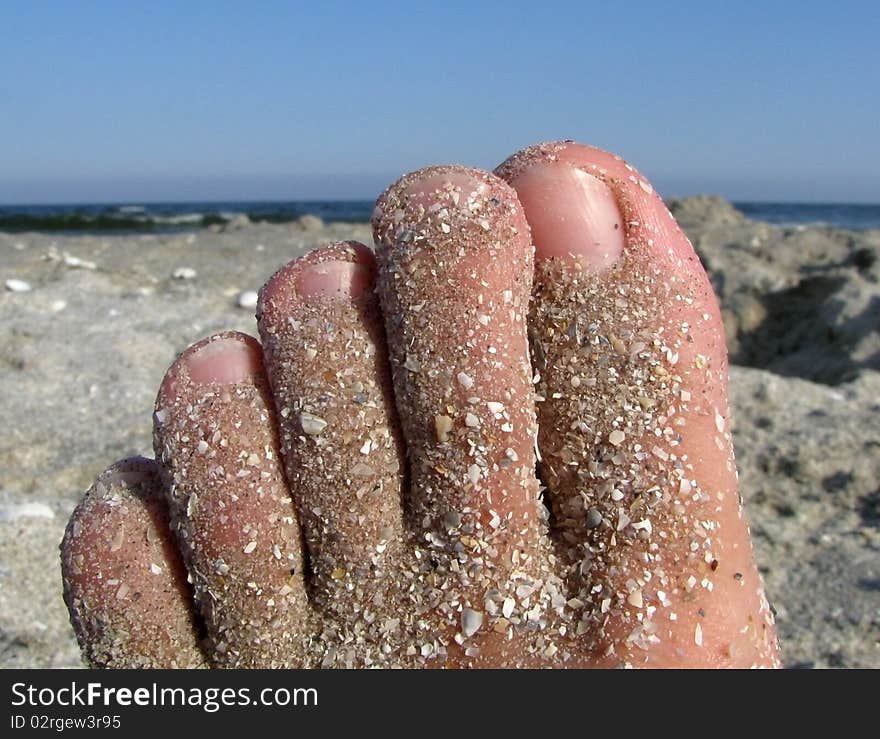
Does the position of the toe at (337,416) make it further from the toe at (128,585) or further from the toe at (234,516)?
the toe at (128,585)

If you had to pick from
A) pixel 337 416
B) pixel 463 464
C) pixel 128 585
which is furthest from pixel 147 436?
pixel 463 464

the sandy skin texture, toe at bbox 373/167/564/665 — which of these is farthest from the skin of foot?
the sandy skin texture

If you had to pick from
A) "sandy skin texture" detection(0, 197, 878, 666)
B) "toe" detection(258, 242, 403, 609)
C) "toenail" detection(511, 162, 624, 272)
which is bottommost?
"sandy skin texture" detection(0, 197, 878, 666)

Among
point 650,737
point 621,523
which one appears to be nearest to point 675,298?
point 621,523

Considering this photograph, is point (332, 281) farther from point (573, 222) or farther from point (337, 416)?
point (573, 222)

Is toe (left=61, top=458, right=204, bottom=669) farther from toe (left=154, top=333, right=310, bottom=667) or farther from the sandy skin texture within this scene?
the sandy skin texture

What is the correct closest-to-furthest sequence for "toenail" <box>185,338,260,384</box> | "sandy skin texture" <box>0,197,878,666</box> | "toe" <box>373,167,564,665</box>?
"toe" <box>373,167,564,665</box>, "toenail" <box>185,338,260,384</box>, "sandy skin texture" <box>0,197,878,666</box>
